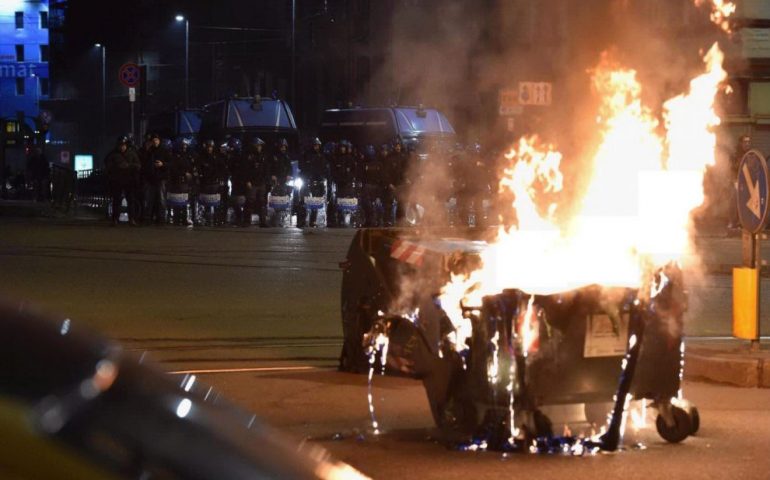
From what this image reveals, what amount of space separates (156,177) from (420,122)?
20.4ft

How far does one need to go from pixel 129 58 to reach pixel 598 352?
263 feet

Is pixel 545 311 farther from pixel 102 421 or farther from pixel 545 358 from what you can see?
pixel 102 421

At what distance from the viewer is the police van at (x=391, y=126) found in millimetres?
32969

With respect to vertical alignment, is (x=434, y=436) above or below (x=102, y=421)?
below

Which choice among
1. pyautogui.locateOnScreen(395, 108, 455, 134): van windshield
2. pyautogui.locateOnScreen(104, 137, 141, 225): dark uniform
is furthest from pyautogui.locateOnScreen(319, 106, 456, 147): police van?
pyautogui.locateOnScreen(104, 137, 141, 225): dark uniform

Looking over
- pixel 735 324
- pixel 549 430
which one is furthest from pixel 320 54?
pixel 549 430

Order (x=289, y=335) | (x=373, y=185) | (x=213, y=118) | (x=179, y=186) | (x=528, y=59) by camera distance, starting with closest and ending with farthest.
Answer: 1. (x=289, y=335)
2. (x=373, y=185)
3. (x=179, y=186)
4. (x=528, y=59)
5. (x=213, y=118)

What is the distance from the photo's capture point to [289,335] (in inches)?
525

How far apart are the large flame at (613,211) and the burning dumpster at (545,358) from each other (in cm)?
15

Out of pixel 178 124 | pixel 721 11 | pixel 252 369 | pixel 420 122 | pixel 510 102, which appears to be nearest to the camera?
pixel 252 369

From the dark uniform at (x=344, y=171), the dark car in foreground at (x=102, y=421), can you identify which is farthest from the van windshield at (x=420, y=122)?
the dark car in foreground at (x=102, y=421)

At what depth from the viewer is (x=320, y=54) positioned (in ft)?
158

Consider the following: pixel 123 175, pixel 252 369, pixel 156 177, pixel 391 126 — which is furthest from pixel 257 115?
pixel 252 369

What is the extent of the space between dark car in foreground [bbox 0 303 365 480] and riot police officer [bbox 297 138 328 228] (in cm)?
2895
